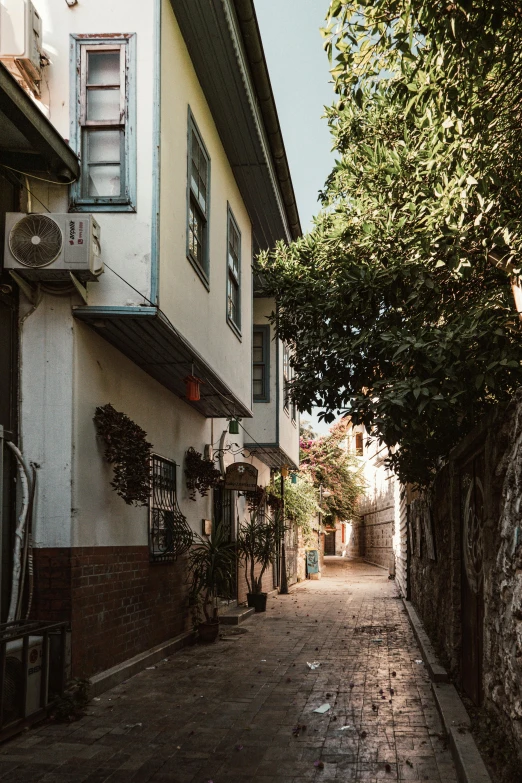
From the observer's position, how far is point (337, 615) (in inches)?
623

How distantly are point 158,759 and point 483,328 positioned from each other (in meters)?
4.25

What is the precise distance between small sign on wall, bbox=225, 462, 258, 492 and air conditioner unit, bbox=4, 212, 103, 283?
7225 mm

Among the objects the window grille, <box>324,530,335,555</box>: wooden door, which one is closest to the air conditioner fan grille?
the window grille

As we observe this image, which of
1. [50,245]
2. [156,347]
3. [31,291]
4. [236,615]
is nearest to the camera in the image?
[50,245]

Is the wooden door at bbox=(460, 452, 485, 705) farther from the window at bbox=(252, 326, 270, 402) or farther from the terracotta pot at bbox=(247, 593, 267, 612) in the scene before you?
the window at bbox=(252, 326, 270, 402)

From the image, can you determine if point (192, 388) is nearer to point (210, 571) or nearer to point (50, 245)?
point (210, 571)

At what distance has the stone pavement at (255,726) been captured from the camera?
5422 mm

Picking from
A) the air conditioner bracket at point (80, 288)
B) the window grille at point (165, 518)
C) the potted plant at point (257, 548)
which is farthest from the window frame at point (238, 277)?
the air conditioner bracket at point (80, 288)

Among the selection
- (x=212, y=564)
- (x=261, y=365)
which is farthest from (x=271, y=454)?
(x=212, y=564)

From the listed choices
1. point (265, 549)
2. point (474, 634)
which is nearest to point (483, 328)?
point (474, 634)

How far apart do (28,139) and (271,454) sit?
12170 mm

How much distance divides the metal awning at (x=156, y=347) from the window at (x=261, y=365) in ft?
17.5

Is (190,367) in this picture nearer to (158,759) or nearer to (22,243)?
(22,243)

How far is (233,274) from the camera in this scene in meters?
12.9
